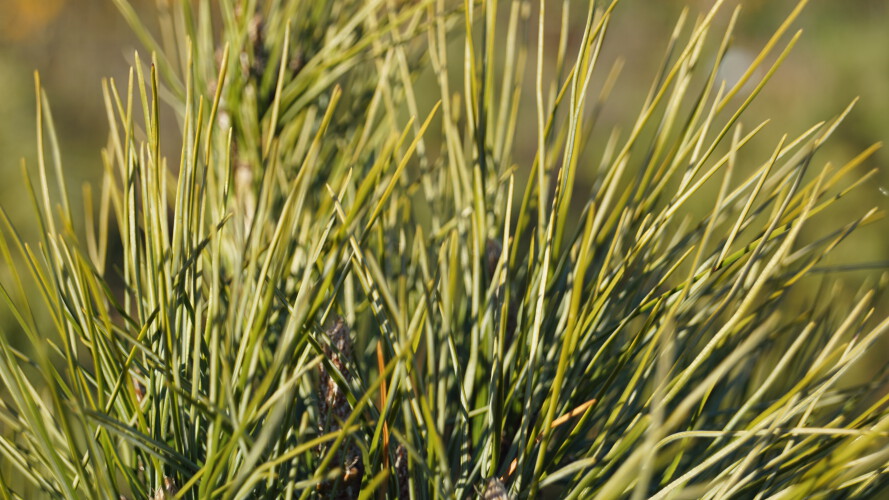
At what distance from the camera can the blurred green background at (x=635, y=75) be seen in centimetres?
143

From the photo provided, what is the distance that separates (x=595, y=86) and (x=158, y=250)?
11.5 feet

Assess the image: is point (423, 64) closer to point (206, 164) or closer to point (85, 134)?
point (206, 164)

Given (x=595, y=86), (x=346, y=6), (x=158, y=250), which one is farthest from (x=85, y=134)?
(x=158, y=250)

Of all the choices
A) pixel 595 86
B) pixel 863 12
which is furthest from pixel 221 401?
pixel 595 86

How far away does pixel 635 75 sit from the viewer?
12.4 ft

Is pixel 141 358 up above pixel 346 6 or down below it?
below

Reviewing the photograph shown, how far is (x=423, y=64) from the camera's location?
0.45 metres

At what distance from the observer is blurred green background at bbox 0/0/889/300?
1427 millimetres

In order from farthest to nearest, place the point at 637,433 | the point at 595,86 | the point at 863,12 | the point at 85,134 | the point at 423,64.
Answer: the point at 595,86
the point at 85,134
the point at 863,12
the point at 423,64
the point at 637,433

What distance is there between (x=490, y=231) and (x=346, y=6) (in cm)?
19

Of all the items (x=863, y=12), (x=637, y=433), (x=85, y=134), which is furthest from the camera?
(x=85, y=134)

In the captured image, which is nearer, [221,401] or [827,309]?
[221,401]

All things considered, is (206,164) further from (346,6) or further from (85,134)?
(85,134)

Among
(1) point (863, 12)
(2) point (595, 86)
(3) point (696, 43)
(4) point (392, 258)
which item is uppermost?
(3) point (696, 43)
